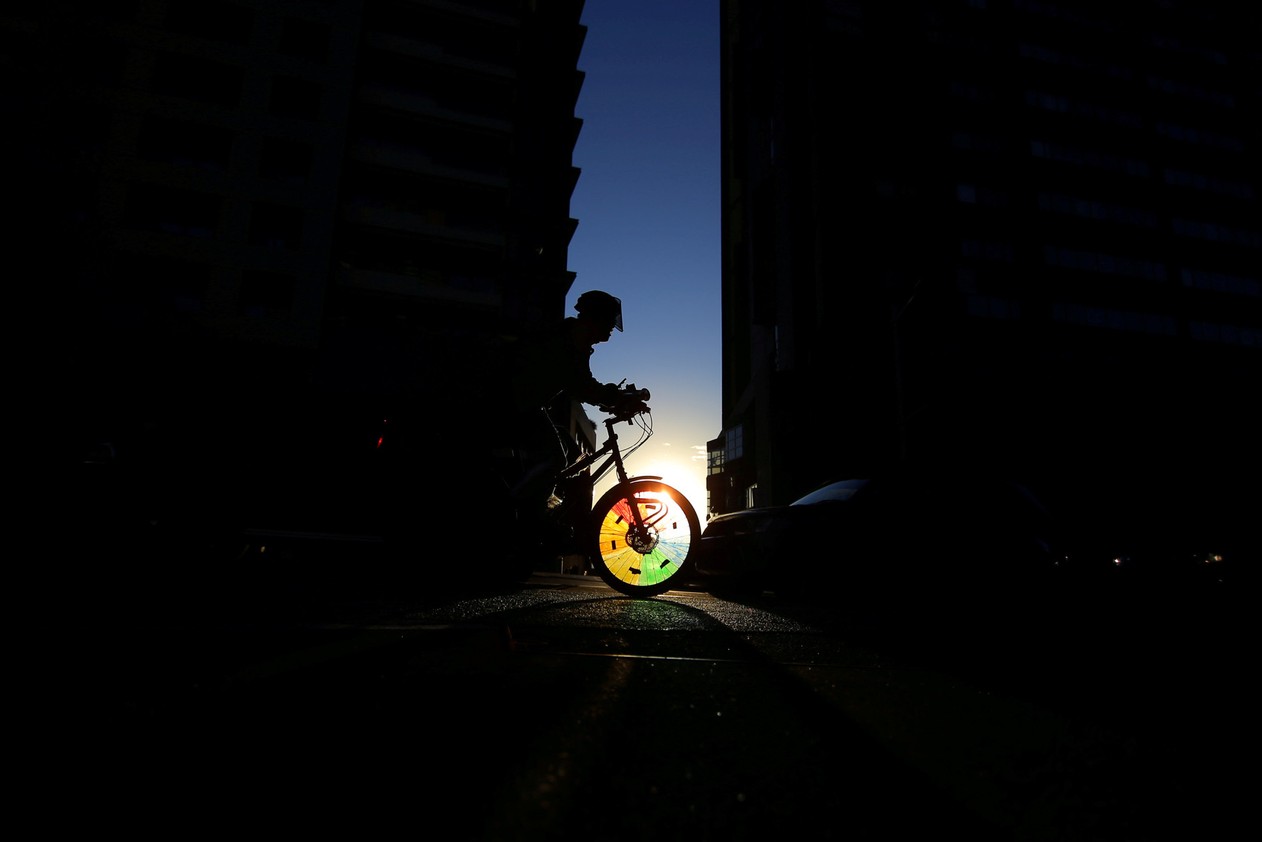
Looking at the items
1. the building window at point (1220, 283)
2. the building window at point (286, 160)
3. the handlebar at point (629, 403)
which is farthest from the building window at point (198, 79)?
the building window at point (1220, 283)

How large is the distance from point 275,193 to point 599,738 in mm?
27657

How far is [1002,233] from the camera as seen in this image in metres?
33.6

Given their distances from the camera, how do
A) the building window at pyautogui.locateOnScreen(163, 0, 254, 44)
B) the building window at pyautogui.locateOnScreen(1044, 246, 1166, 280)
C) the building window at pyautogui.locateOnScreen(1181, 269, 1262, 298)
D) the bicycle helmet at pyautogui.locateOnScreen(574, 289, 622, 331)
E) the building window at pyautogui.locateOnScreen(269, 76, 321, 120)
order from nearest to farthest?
1. the bicycle helmet at pyautogui.locateOnScreen(574, 289, 622, 331)
2. the building window at pyautogui.locateOnScreen(163, 0, 254, 44)
3. the building window at pyautogui.locateOnScreen(269, 76, 321, 120)
4. the building window at pyautogui.locateOnScreen(1044, 246, 1166, 280)
5. the building window at pyautogui.locateOnScreen(1181, 269, 1262, 298)

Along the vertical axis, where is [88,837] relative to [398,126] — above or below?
below

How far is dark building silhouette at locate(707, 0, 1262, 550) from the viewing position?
2734 centimetres

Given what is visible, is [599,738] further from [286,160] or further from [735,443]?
[735,443]

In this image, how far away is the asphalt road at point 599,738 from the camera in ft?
2.48

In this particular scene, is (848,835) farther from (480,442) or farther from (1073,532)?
(1073,532)

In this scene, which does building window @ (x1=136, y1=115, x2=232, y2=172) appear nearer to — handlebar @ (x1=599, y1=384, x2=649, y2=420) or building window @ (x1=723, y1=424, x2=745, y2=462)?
handlebar @ (x1=599, y1=384, x2=649, y2=420)

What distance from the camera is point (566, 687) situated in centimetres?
142

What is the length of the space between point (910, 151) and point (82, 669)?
38152 millimetres

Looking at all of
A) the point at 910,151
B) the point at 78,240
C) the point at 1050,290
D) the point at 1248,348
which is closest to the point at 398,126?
the point at 78,240

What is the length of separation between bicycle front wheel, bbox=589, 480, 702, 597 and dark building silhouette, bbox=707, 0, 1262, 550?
2157cm

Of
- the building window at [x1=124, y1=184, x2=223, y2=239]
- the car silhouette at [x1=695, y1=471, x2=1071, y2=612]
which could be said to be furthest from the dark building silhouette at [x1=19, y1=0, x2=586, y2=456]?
the car silhouette at [x1=695, y1=471, x2=1071, y2=612]
